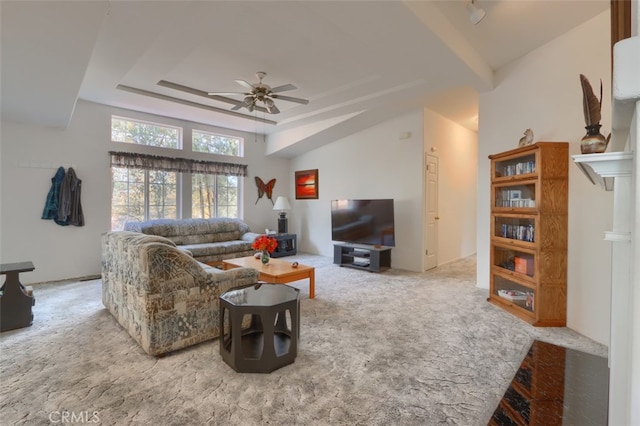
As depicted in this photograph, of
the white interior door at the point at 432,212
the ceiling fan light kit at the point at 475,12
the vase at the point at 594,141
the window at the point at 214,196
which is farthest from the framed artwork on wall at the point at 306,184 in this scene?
the vase at the point at 594,141

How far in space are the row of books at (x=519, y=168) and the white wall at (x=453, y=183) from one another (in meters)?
1.89

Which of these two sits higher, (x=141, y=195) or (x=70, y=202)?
(x=141, y=195)

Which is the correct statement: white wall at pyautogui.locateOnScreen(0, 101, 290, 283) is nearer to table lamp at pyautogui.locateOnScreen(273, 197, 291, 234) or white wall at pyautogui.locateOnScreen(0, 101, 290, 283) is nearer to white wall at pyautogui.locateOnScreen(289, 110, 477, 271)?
table lamp at pyautogui.locateOnScreen(273, 197, 291, 234)

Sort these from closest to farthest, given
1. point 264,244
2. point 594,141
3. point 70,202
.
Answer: point 594,141 → point 264,244 → point 70,202

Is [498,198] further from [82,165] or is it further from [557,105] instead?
[82,165]

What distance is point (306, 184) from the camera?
7312 mm

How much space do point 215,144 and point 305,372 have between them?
18.2 ft

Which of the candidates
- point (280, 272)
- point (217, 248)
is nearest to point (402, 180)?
point (280, 272)

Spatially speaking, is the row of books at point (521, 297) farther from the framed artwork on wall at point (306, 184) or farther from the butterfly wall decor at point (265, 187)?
the butterfly wall decor at point (265, 187)

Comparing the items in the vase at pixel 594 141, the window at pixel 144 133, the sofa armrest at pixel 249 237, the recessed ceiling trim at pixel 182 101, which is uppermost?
the recessed ceiling trim at pixel 182 101

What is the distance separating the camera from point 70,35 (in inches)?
90.9

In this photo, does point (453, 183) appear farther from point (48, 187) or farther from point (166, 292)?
point (48, 187)

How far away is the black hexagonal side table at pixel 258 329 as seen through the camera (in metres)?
2.11

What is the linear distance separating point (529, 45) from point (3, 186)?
7.06 meters
